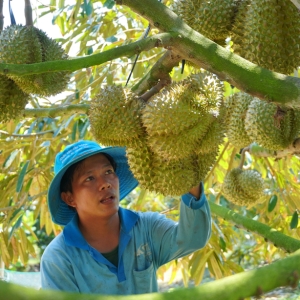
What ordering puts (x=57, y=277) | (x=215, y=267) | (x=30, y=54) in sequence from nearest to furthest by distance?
(x=30, y=54), (x=57, y=277), (x=215, y=267)

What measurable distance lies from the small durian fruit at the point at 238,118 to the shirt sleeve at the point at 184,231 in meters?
0.27

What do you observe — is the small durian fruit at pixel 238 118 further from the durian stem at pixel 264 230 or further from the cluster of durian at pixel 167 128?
the cluster of durian at pixel 167 128

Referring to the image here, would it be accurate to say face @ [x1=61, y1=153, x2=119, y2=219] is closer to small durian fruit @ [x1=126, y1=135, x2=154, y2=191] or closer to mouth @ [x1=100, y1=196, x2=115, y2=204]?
mouth @ [x1=100, y1=196, x2=115, y2=204]

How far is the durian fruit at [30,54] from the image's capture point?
1.24 meters

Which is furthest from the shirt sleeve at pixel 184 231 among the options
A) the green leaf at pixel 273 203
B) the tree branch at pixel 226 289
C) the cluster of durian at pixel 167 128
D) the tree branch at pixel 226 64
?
the tree branch at pixel 226 289

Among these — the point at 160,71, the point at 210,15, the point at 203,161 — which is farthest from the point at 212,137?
the point at 210,15

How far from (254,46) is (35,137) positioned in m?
1.71

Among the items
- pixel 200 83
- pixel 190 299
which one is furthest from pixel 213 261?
pixel 190 299

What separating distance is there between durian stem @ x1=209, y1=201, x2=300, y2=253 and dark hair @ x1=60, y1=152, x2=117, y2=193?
1.83 feet

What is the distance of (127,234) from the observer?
191 centimetres

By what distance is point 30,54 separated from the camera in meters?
1.31

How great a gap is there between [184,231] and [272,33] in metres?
0.90

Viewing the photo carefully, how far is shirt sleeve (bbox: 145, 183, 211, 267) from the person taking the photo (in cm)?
167

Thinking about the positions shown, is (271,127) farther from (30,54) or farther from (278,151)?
(30,54)
